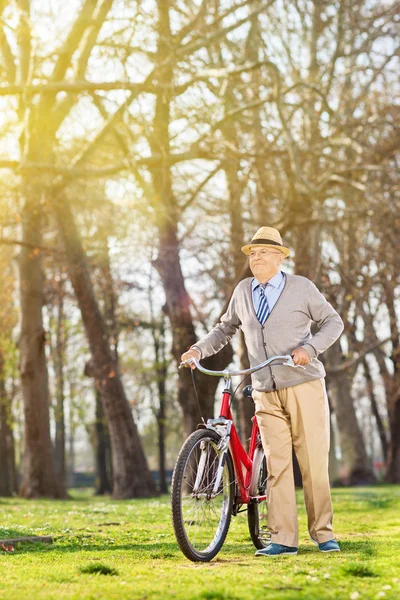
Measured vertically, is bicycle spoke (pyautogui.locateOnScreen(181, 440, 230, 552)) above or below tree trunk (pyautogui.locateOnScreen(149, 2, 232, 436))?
below

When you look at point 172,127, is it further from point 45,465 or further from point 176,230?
point 45,465

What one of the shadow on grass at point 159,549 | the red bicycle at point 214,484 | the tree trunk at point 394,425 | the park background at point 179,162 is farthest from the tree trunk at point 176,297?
the tree trunk at point 394,425

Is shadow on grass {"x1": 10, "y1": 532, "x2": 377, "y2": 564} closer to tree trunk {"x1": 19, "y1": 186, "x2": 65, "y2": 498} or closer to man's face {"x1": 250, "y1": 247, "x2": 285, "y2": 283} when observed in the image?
man's face {"x1": 250, "y1": 247, "x2": 285, "y2": 283}

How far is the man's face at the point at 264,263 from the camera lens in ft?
21.2

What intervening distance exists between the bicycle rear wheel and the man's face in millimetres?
1379

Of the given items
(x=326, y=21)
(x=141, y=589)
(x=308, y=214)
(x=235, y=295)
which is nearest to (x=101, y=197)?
(x=308, y=214)

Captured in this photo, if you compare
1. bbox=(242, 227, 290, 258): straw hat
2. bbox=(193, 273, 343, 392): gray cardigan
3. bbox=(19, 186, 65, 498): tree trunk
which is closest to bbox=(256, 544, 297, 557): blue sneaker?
bbox=(193, 273, 343, 392): gray cardigan

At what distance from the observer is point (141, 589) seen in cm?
455

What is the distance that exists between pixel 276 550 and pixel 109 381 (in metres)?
14.3

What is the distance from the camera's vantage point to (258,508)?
22.6 feet

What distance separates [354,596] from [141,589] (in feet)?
3.49

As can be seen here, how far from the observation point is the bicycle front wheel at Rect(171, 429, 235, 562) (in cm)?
576

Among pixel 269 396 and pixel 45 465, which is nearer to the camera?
pixel 269 396

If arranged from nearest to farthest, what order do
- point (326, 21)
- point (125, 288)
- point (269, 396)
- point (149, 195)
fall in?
1. point (269, 396)
2. point (149, 195)
3. point (326, 21)
4. point (125, 288)
